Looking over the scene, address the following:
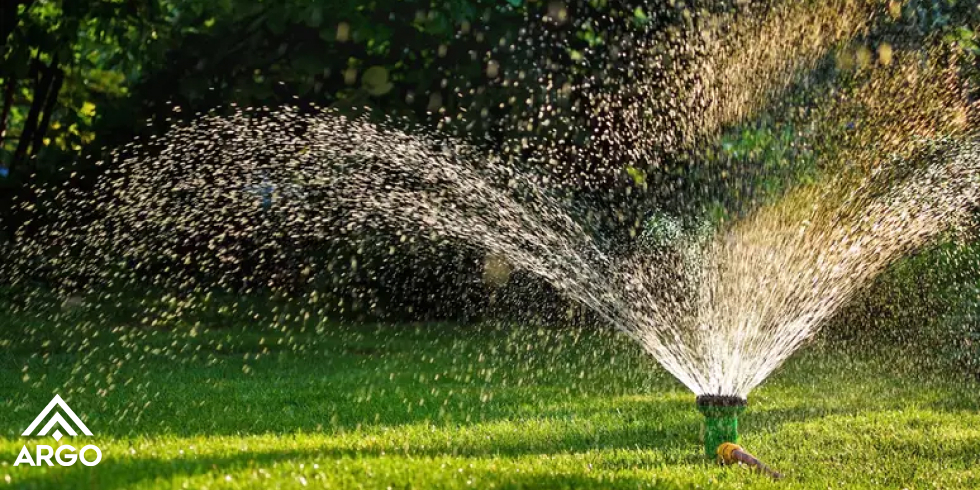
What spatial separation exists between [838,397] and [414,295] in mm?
5264

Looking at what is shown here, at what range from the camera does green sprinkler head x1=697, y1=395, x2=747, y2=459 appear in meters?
5.21

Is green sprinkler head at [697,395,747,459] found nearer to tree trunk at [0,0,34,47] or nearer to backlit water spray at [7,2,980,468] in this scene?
backlit water spray at [7,2,980,468]

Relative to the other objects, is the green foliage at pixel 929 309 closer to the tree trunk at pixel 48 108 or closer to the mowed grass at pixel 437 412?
the mowed grass at pixel 437 412

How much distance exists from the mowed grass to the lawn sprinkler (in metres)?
0.09

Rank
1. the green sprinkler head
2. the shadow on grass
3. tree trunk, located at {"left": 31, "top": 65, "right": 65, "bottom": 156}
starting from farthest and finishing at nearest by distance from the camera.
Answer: tree trunk, located at {"left": 31, "top": 65, "right": 65, "bottom": 156} → the green sprinkler head → the shadow on grass

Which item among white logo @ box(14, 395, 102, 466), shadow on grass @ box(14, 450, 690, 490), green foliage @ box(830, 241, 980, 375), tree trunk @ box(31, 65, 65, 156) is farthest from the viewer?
tree trunk @ box(31, 65, 65, 156)

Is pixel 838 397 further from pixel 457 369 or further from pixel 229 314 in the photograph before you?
pixel 229 314

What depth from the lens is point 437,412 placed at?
679 cm

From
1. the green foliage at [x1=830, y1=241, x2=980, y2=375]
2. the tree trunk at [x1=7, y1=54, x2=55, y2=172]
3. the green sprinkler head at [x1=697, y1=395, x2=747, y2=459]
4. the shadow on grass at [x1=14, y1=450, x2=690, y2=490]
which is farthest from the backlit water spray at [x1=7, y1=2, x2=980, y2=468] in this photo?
the shadow on grass at [x1=14, y1=450, x2=690, y2=490]

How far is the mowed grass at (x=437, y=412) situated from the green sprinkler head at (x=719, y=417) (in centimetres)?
14

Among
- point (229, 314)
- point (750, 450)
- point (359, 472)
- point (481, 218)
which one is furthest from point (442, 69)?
point (359, 472)

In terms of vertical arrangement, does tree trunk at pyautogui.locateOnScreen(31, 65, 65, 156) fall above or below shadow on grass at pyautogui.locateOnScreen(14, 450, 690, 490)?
above

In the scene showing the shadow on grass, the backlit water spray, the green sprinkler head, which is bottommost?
the shadow on grass

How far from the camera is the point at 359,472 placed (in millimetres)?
4637
